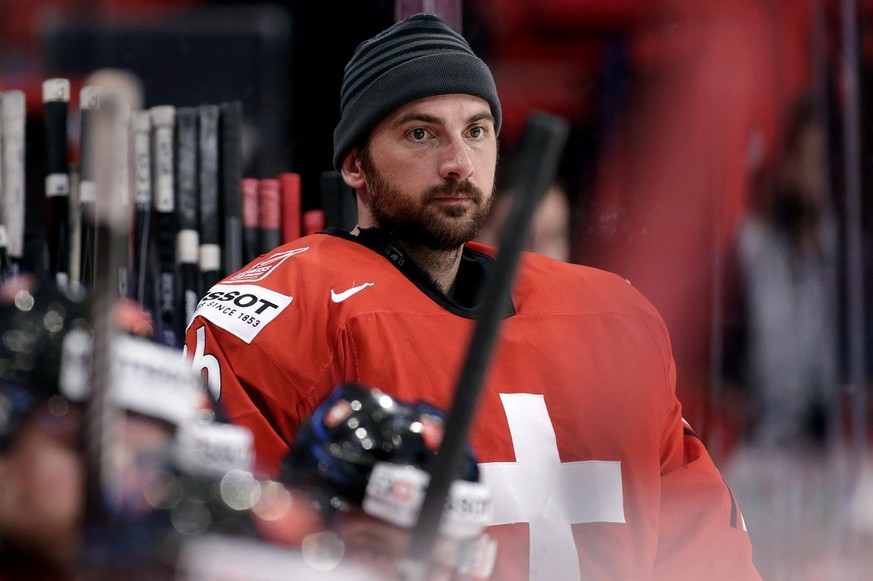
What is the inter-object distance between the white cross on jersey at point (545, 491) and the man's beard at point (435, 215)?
0.79 ft

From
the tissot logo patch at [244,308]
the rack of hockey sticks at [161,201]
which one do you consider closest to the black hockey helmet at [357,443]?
the tissot logo patch at [244,308]

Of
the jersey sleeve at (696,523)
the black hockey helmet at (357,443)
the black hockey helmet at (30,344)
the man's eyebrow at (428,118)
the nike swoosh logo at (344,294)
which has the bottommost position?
the jersey sleeve at (696,523)

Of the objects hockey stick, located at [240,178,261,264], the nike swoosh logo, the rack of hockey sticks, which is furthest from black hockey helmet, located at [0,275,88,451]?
hockey stick, located at [240,178,261,264]

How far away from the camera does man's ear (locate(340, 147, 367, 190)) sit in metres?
1.48

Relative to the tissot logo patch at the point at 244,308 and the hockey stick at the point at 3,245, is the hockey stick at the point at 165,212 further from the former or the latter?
the tissot logo patch at the point at 244,308

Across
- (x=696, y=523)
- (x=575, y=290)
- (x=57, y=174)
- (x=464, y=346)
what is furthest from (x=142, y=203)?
(x=696, y=523)

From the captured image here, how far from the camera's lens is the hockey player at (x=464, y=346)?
1.19 meters

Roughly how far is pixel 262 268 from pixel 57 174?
1.83ft

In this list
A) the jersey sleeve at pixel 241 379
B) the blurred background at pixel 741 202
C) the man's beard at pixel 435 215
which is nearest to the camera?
the jersey sleeve at pixel 241 379

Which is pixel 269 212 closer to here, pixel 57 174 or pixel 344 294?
pixel 57 174

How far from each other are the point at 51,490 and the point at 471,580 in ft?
0.86

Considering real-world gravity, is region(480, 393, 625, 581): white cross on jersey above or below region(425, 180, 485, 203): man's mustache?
below

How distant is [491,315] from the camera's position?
0.53 metres

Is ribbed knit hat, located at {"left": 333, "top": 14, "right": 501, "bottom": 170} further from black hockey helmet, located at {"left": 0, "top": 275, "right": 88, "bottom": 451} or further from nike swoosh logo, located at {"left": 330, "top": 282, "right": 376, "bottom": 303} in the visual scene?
black hockey helmet, located at {"left": 0, "top": 275, "right": 88, "bottom": 451}
